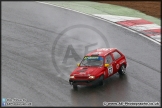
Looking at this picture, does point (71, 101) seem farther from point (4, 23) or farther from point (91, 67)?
point (4, 23)

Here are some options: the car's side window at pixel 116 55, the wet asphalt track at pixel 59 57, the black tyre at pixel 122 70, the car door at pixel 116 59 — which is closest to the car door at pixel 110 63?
the car door at pixel 116 59

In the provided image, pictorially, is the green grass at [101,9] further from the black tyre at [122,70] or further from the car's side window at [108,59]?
the car's side window at [108,59]

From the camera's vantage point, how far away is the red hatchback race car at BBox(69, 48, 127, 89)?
672 inches

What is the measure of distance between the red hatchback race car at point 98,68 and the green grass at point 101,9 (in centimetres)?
750

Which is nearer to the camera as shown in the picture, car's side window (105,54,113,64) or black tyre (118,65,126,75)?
car's side window (105,54,113,64)

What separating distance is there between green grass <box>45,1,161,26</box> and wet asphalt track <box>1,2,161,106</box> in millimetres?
1137

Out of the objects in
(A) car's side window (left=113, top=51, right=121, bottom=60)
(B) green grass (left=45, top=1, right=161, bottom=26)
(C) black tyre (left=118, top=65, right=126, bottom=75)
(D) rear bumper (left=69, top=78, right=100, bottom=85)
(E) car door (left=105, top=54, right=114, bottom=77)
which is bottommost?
(D) rear bumper (left=69, top=78, right=100, bottom=85)

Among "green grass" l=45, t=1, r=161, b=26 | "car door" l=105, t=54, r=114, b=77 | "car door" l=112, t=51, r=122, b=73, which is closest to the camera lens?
"car door" l=105, t=54, r=114, b=77

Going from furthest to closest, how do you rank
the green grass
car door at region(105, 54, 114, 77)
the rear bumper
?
the green grass, car door at region(105, 54, 114, 77), the rear bumper

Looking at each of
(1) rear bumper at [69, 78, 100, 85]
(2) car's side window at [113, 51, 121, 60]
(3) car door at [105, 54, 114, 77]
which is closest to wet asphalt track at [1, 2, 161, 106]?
(1) rear bumper at [69, 78, 100, 85]

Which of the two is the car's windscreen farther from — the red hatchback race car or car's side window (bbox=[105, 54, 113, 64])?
car's side window (bbox=[105, 54, 113, 64])

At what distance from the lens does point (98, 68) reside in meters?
17.5

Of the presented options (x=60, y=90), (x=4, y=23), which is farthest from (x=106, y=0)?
(x=60, y=90)

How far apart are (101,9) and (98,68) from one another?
1131 cm
